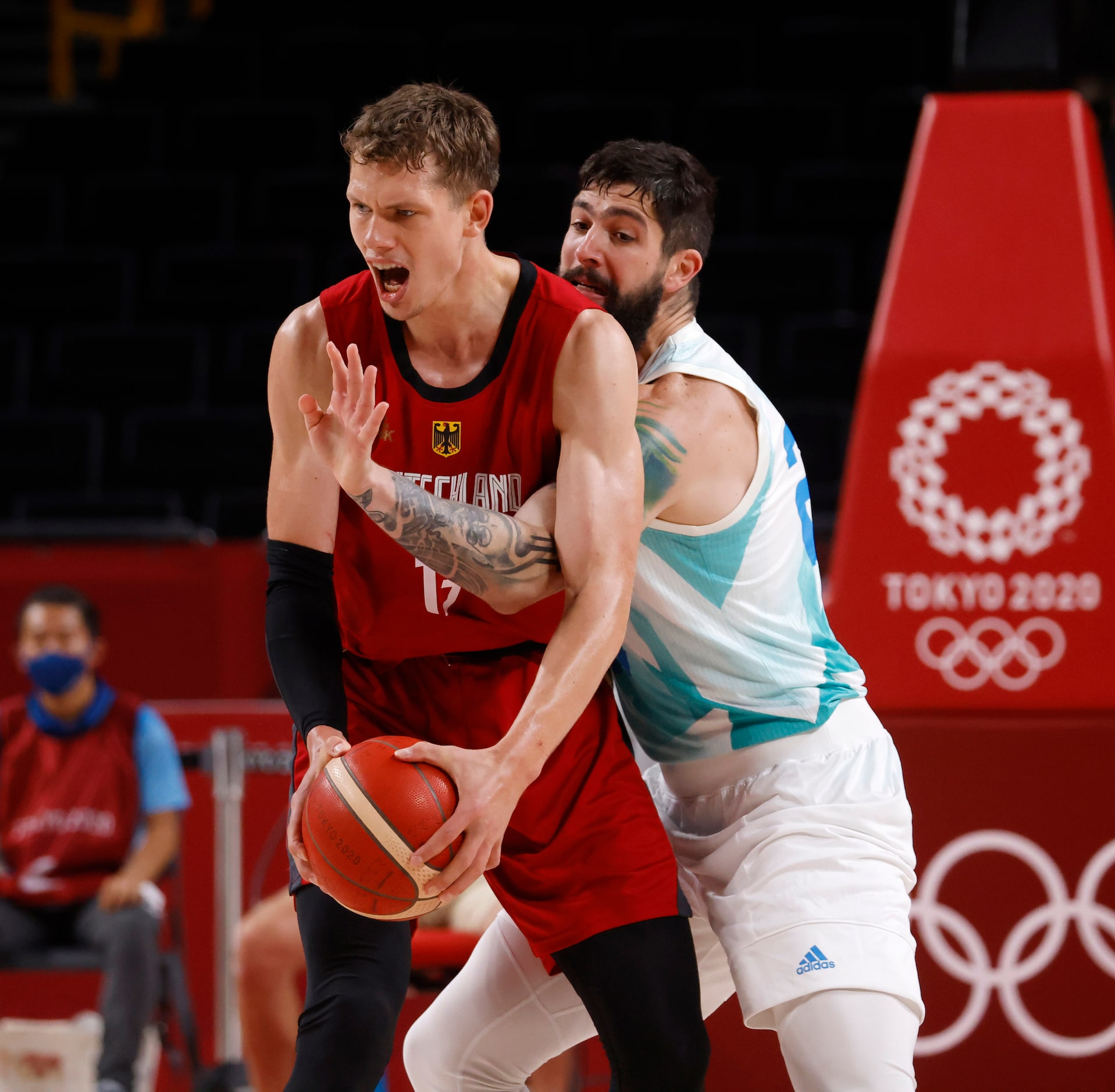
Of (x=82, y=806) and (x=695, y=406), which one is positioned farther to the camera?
(x=82, y=806)

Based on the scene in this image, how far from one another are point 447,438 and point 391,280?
0.30 m

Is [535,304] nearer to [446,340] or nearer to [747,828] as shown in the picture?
[446,340]

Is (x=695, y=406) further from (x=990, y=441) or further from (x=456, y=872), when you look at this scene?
(x=990, y=441)

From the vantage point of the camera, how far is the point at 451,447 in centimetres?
265

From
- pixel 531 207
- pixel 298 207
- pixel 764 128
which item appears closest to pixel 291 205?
pixel 298 207

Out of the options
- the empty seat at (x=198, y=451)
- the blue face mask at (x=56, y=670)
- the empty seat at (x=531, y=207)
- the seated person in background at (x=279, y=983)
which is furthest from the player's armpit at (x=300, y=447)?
the empty seat at (x=531, y=207)

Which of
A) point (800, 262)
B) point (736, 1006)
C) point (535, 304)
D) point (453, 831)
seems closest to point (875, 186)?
point (800, 262)

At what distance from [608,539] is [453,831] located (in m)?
0.53

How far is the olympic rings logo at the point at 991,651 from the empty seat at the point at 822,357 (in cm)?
381

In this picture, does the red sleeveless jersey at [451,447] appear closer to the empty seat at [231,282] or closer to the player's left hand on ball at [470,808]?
the player's left hand on ball at [470,808]

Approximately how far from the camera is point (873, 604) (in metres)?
4.45

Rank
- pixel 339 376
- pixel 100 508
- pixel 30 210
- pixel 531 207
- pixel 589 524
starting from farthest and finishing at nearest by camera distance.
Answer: pixel 30 210 < pixel 531 207 < pixel 100 508 < pixel 589 524 < pixel 339 376

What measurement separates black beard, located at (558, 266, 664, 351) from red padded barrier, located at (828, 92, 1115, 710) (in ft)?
5.04

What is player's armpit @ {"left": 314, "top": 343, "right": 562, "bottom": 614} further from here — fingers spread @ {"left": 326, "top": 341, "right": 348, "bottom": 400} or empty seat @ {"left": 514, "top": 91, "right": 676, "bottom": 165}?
empty seat @ {"left": 514, "top": 91, "right": 676, "bottom": 165}
